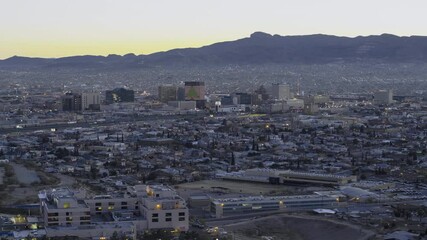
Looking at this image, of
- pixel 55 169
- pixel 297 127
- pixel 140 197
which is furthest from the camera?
pixel 297 127

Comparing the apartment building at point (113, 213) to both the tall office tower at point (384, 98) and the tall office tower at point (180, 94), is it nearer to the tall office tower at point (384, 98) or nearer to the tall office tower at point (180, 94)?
the tall office tower at point (180, 94)

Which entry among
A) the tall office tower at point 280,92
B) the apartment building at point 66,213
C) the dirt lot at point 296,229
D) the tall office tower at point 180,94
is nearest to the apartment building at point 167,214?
the dirt lot at point 296,229

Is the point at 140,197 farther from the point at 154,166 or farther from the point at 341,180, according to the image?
the point at 154,166

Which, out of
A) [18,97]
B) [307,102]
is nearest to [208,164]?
[307,102]

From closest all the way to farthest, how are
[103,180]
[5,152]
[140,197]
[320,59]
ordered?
[140,197] < [103,180] < [5,152] < [320,59]

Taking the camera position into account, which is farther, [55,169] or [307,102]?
[307,102]

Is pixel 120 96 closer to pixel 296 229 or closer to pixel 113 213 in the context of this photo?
pixel 113 213
